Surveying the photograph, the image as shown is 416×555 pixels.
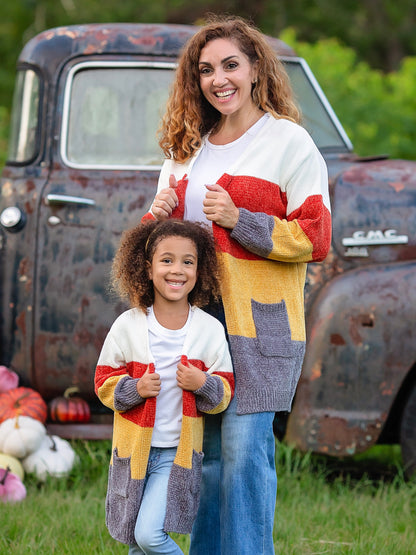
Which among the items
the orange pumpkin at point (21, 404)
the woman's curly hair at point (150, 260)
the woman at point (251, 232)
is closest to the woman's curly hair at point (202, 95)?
the woman at point (251, 232)

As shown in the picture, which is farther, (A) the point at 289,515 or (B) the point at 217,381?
(A) the point at 289,515

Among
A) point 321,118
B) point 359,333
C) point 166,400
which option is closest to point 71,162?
point 321,118

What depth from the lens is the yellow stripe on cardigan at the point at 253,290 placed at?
7.97 feet

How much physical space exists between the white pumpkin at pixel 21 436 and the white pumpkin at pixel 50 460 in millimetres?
41

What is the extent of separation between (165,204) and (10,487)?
5.94 feet

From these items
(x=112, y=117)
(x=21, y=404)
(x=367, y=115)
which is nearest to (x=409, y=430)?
(x=21, y=404)

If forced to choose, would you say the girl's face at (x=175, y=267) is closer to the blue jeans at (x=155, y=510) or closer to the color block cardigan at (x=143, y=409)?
the color block cardigan at (x=143, y=409)

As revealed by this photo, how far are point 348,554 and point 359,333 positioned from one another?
0.98 metres

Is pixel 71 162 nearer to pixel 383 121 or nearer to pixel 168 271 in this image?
pixel 168 271

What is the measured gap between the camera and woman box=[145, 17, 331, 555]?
241cm

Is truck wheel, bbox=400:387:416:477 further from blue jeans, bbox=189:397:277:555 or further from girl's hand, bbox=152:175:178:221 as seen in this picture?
girl's hand, bbox=152:175:178:221

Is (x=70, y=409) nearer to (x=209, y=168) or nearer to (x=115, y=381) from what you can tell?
(x=115, y=381)

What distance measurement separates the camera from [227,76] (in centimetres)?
249

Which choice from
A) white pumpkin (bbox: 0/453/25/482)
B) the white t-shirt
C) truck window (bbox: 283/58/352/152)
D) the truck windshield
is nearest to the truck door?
Answer: the truck windshield
